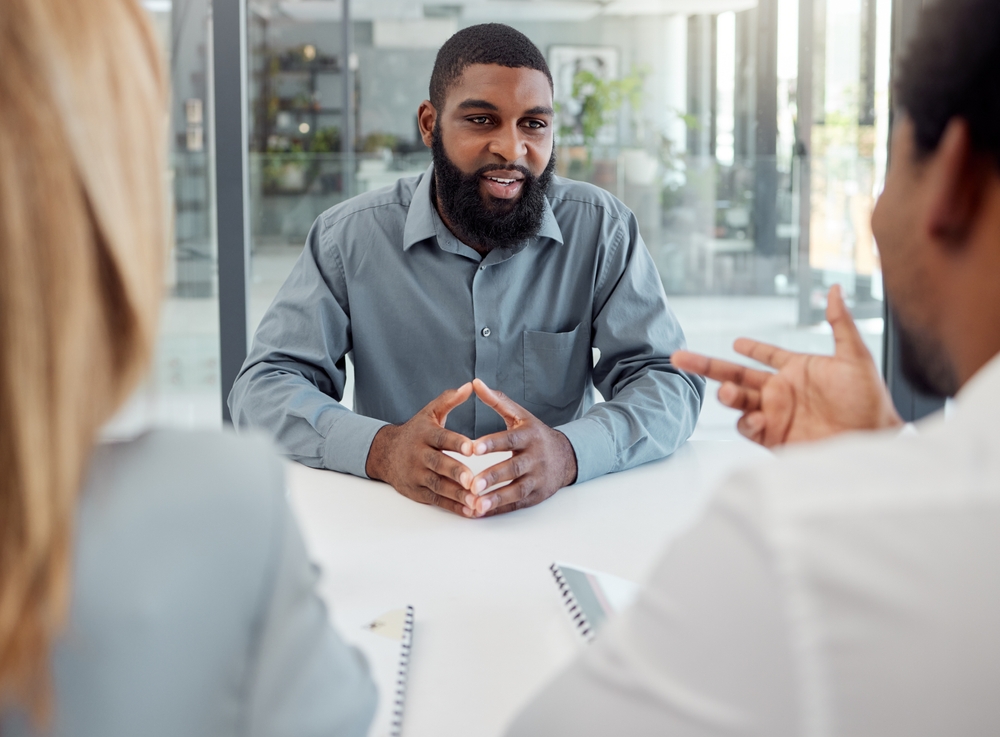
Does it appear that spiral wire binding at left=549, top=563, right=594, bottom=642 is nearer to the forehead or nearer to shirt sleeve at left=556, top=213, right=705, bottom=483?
shirt sleeve at left=556, top=213, right=705, bottom=483

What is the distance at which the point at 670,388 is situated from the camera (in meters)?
1.79

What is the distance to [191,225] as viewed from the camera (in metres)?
3.14

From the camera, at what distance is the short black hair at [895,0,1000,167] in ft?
2.10

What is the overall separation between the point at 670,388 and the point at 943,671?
135 centimetres

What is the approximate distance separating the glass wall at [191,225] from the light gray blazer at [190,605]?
2.54 metres

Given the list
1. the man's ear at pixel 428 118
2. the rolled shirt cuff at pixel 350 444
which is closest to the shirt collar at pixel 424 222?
the man's ear at pixel 428 118

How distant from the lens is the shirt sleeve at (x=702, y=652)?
462 millimetres

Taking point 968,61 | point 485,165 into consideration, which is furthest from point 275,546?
point 485,165

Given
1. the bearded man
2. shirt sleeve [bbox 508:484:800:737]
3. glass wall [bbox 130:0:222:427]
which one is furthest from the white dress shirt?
glass wall [bbox 130:0:222:427]

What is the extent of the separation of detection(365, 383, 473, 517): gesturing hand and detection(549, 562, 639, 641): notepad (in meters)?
0.29

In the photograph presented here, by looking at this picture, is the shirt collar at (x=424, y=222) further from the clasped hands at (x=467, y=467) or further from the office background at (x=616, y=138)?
the office background at (x=616, y=138)

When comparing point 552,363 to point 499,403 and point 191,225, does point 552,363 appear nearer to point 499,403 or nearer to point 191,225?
point 499,403

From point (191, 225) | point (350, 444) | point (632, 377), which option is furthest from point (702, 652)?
point (191, 225)

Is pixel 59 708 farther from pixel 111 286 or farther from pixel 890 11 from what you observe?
pixel 890 11
